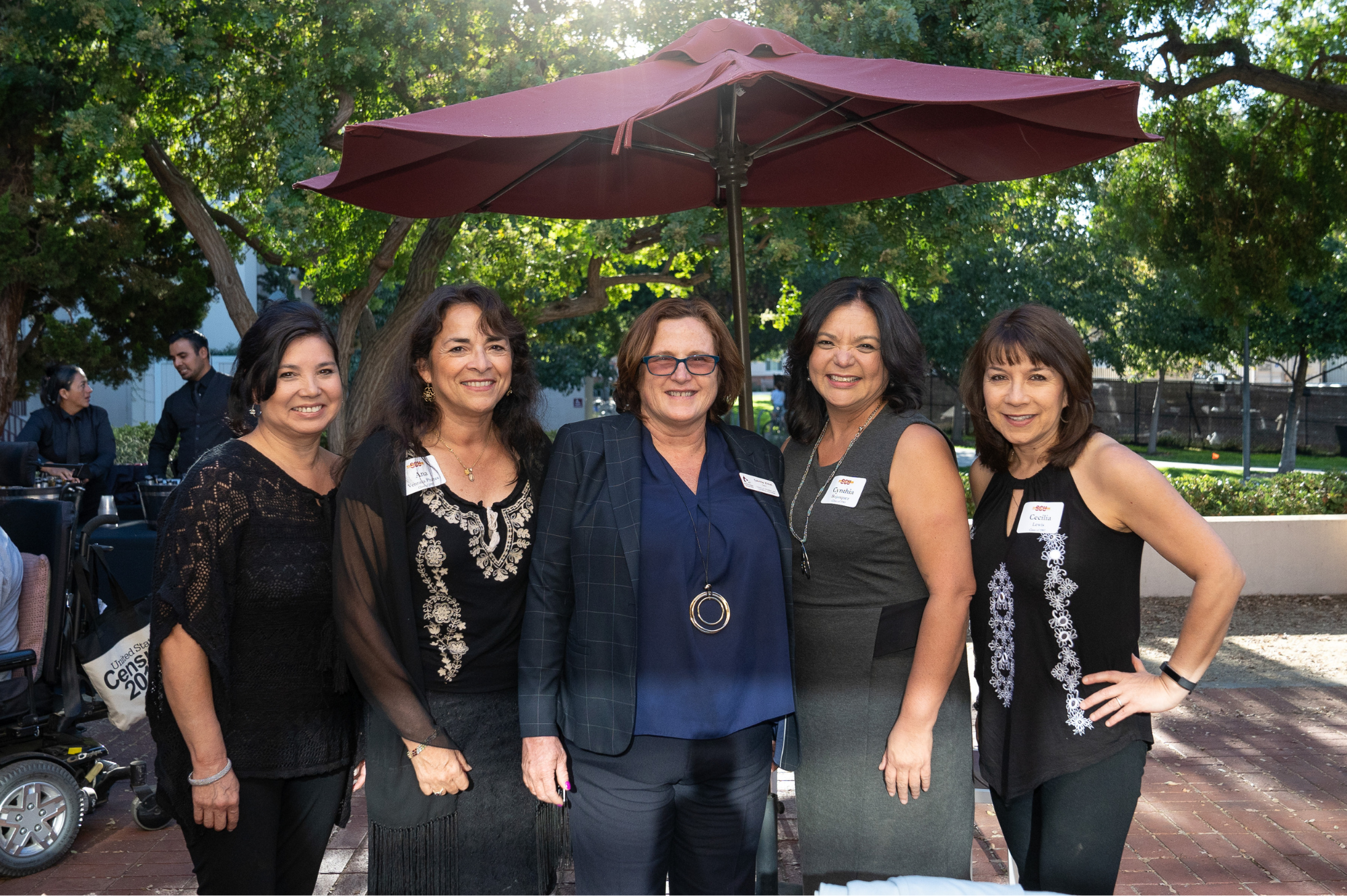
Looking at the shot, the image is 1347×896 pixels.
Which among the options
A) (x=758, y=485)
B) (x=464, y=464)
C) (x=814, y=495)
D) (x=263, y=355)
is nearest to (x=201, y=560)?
(x=263, y=355)

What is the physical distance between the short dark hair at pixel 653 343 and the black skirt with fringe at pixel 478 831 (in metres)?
0.81

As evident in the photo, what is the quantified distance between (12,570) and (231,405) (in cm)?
185

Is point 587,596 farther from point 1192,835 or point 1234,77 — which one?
point 1234,77

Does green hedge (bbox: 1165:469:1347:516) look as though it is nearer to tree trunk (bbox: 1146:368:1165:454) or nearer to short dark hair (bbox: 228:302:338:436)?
short dark hair (bbox: 228:302:338:436)

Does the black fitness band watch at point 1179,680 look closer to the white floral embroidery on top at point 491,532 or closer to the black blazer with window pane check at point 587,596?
the black blazer with window pane check at point 587,596

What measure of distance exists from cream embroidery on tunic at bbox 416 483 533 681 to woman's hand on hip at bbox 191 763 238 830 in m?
0.55

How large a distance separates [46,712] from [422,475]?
2.73 metres

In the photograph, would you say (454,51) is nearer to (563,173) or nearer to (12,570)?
(563,173)

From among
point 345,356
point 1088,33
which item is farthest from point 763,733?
point 345,356

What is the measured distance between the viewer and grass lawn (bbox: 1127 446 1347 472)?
87.7 feet

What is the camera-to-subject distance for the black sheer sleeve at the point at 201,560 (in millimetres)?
2223

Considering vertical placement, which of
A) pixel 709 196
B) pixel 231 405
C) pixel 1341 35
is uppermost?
pixel 1341 35

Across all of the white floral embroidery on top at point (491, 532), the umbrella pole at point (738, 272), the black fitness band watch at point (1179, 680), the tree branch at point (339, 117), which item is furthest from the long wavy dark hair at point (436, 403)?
the tree branch at point (339, 117)

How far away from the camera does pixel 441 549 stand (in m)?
2.30
